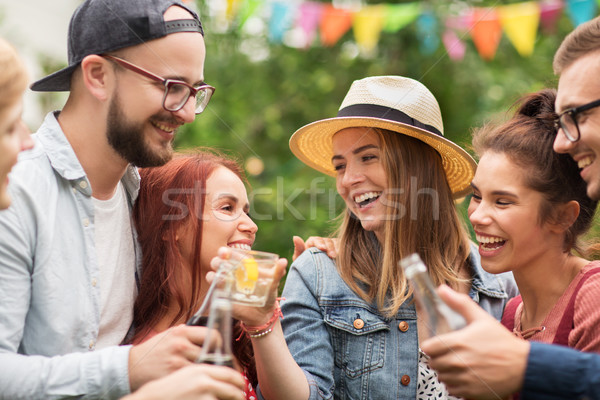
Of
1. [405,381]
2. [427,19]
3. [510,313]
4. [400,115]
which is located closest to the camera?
[405,381]

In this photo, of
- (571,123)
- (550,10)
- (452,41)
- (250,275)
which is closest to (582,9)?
(550,10)

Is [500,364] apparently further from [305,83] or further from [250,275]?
[305,83]

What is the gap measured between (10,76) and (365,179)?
1866 mm

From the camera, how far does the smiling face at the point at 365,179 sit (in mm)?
3137

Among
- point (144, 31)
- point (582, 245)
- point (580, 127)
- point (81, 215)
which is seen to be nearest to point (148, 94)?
point (144, 31)

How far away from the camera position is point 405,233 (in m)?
3.12

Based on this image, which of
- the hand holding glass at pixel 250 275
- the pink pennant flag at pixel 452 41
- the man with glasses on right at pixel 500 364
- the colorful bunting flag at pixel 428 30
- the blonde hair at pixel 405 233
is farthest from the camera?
the pink pennant flag at pixel 452 41

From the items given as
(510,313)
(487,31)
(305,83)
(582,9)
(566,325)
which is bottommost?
(510,313)

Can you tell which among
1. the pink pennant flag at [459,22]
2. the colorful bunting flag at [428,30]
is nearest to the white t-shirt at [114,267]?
the pink pennant flag at [459,22]

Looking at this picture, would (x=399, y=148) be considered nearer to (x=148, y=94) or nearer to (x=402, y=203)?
(x=402, y=203)

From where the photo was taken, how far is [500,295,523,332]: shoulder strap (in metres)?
2.84

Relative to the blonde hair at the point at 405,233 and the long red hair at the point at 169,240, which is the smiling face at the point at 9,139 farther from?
the blonde hair at the point at 405,233

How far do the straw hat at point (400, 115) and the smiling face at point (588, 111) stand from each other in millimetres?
834

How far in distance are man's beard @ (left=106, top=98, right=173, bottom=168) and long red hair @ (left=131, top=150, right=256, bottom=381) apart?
0.36 metres
